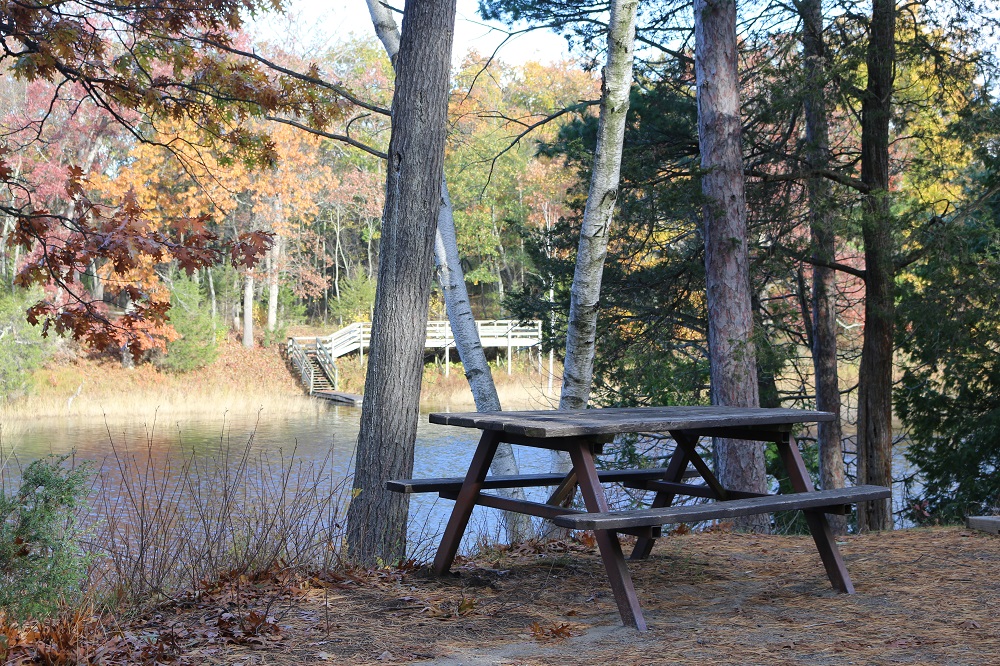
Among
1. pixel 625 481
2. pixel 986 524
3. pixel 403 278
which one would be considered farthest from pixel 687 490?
pixel 986 524

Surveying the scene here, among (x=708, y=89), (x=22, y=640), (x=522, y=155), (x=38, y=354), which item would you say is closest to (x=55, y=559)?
(x=22, y=640)

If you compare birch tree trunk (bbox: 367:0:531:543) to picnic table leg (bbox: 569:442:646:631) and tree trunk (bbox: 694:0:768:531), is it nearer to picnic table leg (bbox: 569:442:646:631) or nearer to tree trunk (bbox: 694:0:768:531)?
tree trunk (bbox: 694:0:768:531)

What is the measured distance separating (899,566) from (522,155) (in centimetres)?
3130

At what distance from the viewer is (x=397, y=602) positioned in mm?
4164

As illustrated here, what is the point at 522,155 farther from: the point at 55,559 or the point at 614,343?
the point at 55,559

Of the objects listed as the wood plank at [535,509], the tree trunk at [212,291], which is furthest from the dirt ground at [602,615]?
the tree trunk at [212,291]

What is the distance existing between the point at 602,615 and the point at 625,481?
1.36 meters

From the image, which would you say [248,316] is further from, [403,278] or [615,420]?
[615,420]

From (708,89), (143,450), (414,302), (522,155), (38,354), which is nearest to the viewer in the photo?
(414,302)

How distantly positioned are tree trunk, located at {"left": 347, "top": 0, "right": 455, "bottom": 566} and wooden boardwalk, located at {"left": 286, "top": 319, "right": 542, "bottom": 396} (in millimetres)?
21578

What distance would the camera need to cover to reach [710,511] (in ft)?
12.6

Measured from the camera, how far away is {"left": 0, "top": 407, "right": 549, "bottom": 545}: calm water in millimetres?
16484

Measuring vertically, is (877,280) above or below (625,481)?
above

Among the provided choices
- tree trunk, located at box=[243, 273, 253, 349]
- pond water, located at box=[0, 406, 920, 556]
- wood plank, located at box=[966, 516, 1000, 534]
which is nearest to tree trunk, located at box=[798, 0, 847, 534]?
pond water, located at box=[0, 406, 920, 556]
